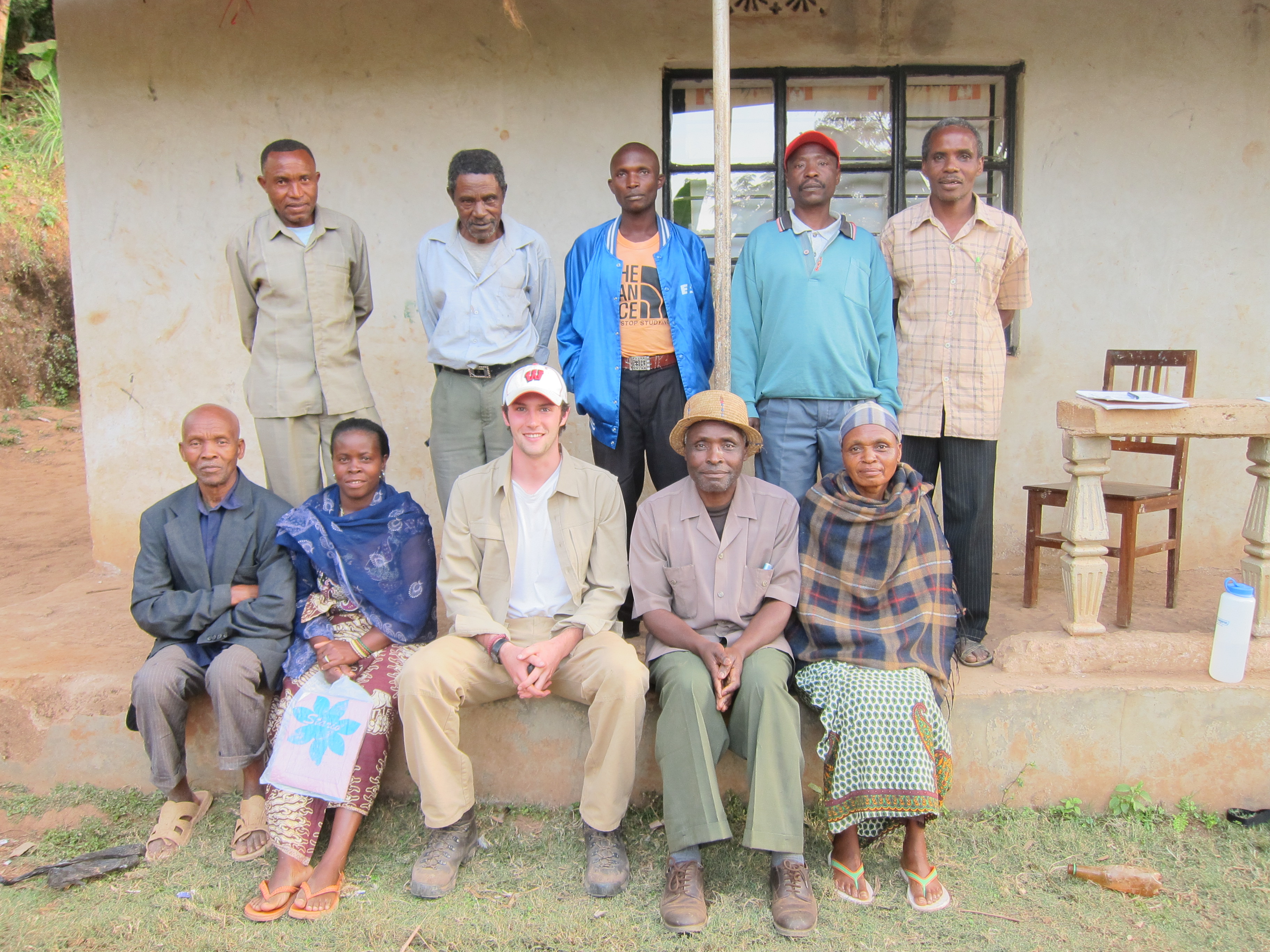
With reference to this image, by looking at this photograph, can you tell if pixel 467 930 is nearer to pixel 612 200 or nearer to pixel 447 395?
pixel 447 395

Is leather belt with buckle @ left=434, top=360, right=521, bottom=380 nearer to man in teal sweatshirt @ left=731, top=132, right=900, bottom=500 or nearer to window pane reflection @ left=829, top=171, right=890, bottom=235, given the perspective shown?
man in teal sweatshirt @ left=731, top=132, right=900, bottom=500

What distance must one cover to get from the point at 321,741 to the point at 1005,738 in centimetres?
226

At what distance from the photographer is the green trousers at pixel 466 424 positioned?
3.50 metres

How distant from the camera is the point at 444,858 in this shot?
2779mm

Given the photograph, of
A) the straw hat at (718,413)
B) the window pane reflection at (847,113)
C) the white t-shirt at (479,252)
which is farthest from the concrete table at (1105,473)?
the white t-shirt at (479,252)

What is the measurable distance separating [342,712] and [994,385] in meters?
2.56

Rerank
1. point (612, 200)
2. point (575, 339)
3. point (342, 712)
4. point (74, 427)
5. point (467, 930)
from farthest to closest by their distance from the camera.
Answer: point (74, 427) < point (612, 200) < point (575, 339) < point (342, 712) < point (467, 930)

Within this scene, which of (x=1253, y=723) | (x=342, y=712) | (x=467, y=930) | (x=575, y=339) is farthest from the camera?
(x=575, y=339)

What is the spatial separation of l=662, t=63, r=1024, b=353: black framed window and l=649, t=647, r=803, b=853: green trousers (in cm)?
275

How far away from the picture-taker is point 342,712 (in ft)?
9.45

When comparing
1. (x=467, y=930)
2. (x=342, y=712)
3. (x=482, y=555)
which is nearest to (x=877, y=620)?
(x=482, y=555)

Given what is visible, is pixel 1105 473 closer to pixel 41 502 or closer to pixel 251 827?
pixel 251 827

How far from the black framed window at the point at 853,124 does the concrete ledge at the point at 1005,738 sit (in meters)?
2.14

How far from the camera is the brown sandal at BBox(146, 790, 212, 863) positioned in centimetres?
295
